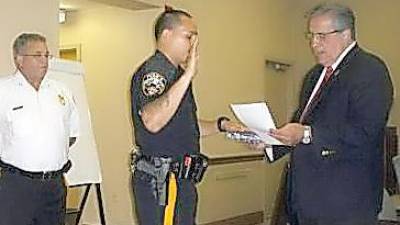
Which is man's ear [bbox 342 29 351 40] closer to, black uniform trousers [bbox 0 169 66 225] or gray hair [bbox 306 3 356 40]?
gray hair [bbox 306 3 356 40]

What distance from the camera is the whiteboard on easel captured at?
16.3ft

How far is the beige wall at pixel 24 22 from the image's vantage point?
491cm

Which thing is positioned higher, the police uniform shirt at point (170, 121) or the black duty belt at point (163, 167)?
the police uniform shirt at point (170, 121)

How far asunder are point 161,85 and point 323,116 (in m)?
0.68

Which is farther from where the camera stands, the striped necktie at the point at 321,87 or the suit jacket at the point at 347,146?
the striped necktie at the point at 321,87

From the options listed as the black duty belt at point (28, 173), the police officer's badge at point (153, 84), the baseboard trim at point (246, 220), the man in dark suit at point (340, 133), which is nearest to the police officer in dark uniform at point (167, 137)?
the police officer's badge at point (153, 84)

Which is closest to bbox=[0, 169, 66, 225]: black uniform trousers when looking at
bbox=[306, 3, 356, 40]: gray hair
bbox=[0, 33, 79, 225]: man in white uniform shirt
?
bbox=[0, 33, 79, 225]: man in white uniform shirt

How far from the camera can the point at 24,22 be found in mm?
5062

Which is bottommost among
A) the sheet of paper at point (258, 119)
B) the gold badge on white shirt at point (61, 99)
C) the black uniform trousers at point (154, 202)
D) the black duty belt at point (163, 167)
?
the black uniform trousers at point (154, 202)

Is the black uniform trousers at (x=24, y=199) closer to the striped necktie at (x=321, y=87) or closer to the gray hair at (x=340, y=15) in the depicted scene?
the striped necktie at (x=321, y=87)

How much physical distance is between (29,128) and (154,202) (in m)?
1.48

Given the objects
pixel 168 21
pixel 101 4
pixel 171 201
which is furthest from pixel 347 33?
pixel 101 4

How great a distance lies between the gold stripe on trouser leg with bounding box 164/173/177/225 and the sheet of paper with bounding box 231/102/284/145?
1.29 ft

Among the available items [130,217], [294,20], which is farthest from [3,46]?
[294,20]
